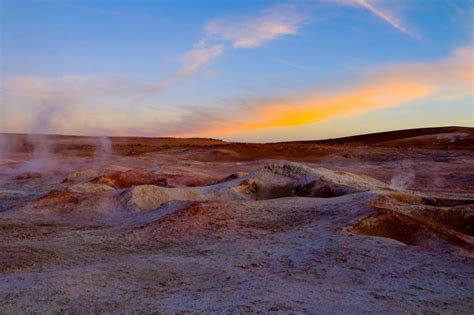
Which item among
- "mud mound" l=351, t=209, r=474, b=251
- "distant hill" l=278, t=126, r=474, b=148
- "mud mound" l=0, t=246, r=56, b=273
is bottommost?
"mud mound" l=0, t=246, r=56, b=273

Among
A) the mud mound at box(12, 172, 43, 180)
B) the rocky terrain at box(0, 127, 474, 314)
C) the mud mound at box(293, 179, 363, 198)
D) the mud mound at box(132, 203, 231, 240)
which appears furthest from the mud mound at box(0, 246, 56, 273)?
the mud mound at box(12, 172, 43, 180)

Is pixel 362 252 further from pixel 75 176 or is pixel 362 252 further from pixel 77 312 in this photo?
pixel 75 176

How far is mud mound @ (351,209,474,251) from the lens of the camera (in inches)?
361

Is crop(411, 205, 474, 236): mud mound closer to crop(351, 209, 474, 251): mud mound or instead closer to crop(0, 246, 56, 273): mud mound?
crop(351, 209, 474, 251): mud mound

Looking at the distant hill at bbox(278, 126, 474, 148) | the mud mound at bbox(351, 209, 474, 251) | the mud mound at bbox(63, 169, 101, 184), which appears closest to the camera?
the mud mound at bbox(351, 209, 474, 251)

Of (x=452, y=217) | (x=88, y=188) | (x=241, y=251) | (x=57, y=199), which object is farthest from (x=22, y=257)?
(x=452, y=217)

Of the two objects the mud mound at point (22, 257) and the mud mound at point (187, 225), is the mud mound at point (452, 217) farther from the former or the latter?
the mud mound at point (22, 257)

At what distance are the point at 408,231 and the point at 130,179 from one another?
37.8 feet

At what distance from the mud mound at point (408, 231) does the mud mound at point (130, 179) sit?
988 centimetres

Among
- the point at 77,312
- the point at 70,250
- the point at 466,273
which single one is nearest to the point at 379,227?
the point at 466,273

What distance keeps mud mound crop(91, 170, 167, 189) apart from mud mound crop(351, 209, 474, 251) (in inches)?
389

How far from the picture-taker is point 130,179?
19047 mm

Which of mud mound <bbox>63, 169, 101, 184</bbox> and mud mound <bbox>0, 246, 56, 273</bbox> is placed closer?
mud mound <bbox>0, 246, 56, 273</bbox>

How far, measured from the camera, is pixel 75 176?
1970cm
